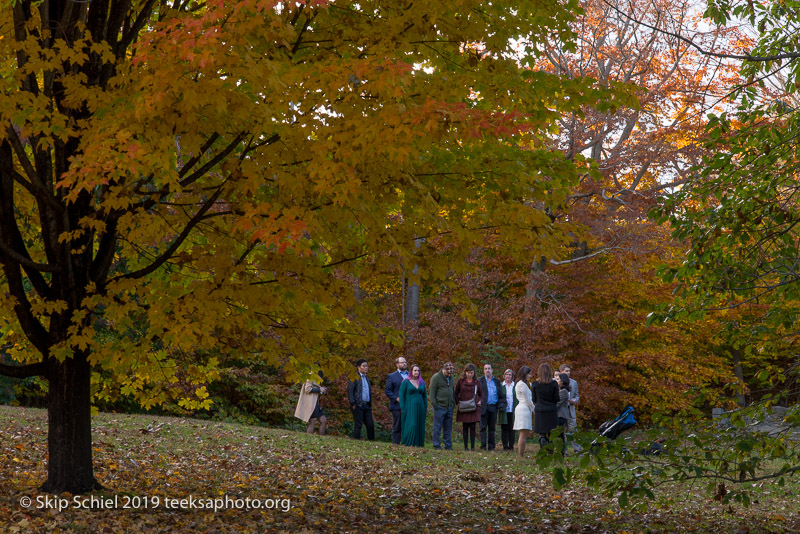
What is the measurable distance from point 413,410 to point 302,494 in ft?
21.1

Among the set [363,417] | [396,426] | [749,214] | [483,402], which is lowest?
[396,426]

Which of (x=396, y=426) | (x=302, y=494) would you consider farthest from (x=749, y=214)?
(x=396, y=426)

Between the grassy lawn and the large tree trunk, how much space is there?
22cm

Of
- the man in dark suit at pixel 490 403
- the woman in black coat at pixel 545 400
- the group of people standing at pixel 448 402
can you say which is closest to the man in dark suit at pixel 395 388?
the group of people standing at pixel 448 402

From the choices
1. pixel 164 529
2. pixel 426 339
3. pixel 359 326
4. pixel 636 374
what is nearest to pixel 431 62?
pixel 359 326

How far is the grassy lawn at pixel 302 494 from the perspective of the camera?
20.2 feet

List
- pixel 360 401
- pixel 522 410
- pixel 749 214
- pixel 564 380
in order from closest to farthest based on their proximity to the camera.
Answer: pixel 749 214 → pixel 564 380 → pixel 522 410 → pixel 360 401

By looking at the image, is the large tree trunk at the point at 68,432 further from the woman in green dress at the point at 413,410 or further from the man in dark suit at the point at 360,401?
the woman in green dress at the point at 413,410

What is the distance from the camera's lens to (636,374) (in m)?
21.1

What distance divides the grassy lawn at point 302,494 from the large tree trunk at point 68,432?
0.72ft

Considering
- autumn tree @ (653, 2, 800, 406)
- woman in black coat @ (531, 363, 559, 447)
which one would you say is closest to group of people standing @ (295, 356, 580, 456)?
woman in black coat @ (531, 363, 559, 447)

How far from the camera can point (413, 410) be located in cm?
1409

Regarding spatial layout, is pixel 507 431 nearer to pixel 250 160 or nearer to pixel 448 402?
pixel 448 402

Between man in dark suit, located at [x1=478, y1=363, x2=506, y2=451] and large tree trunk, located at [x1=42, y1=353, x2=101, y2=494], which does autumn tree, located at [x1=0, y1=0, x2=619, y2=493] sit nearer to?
large tree trunk, located at [x1=42, y1=353, x2=101, y2=494]
